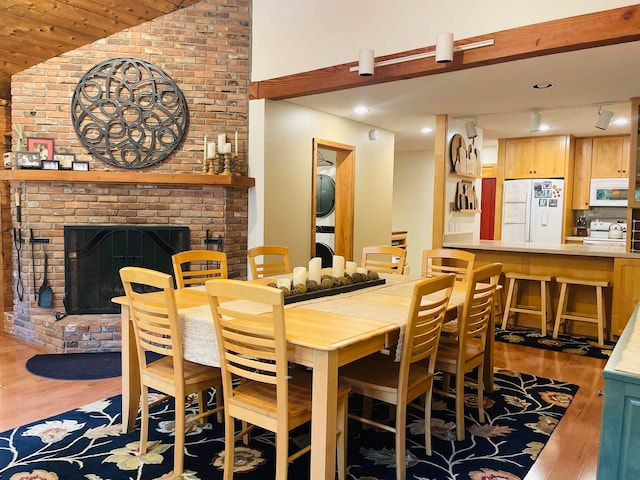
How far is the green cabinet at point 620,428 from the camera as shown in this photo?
1412mm

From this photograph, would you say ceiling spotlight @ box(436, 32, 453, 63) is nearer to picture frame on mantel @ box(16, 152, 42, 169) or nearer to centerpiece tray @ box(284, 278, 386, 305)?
centerpiece tray @ box(284, 278, 386, 305)

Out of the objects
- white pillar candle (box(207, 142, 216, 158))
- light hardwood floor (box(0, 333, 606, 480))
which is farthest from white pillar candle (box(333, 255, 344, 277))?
white pillar candle (box(207, 142, 216, 158))

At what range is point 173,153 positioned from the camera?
15.0 feet

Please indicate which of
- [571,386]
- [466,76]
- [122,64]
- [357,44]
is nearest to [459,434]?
[571,386]

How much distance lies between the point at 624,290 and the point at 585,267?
0.47m

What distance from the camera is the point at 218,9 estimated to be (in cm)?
462

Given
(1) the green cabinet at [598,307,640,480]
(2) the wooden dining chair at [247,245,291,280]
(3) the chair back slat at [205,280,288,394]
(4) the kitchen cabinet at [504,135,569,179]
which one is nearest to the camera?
(1) the green cabinet at [598,307,640,480]

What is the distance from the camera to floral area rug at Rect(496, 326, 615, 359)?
425cm

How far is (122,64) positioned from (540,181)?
5.36m

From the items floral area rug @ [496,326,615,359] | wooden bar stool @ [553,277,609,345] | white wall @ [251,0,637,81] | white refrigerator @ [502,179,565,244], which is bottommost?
floral area rug @ [496,326,615,359]

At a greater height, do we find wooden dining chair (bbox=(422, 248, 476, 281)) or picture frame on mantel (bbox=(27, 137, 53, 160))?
picture frame on mantel (bbox=(27, 137, 53, 160))

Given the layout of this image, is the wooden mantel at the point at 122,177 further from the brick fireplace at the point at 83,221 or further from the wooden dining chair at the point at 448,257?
the wooden dining chair at the point at 448,257

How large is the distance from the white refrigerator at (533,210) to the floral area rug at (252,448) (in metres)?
4.08

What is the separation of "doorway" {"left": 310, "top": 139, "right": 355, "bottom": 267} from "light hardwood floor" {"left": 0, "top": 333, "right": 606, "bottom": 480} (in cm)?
229
